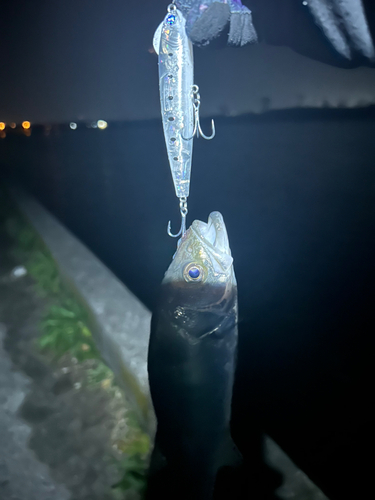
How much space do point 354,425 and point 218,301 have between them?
76cm

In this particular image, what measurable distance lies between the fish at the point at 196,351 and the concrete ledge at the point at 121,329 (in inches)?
11.9

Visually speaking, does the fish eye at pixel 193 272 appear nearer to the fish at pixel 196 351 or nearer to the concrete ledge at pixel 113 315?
the fish at pixel 196 351

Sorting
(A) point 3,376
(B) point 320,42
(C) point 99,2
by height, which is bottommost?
(A) point 3,376

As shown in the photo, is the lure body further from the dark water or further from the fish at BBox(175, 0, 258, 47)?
the dark water

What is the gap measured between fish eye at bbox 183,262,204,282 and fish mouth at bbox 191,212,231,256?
0.22 ft

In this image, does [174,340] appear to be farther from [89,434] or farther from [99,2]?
[99,2]

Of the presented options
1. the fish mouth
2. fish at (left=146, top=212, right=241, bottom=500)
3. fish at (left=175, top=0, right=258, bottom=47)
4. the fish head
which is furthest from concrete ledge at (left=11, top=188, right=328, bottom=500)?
fish at (left=175, top=0, right=258, bottom=47)

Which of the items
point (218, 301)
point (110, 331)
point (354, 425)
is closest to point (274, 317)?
point (354, 425)

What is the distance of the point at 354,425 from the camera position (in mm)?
1211

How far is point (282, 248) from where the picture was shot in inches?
92.0

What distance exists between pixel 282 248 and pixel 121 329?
129 centimetres

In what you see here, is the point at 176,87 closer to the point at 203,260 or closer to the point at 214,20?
the point at 214,20

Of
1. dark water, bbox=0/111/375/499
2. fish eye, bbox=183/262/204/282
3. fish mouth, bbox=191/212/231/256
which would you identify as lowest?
dark water, bbox=0/111/375/499

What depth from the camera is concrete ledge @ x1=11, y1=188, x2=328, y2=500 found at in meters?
1.11
